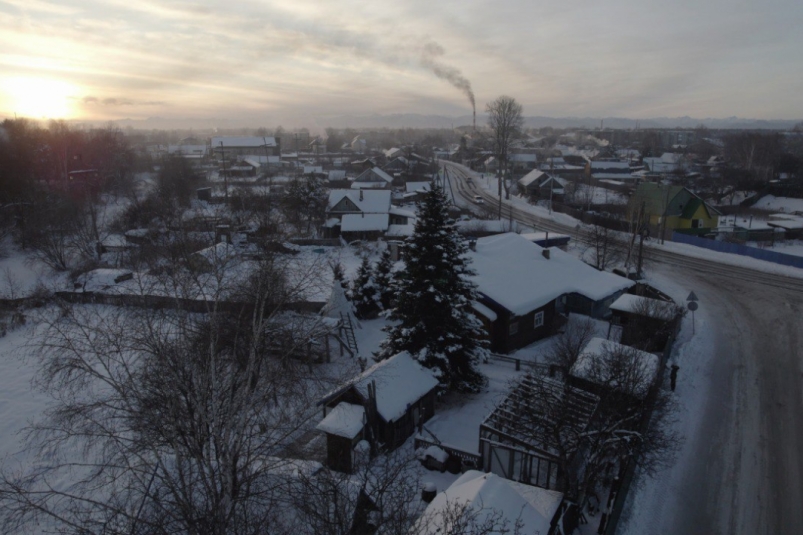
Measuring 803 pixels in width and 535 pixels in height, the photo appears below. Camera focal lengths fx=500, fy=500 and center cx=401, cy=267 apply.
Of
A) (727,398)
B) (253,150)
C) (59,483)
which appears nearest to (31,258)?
(59,483)

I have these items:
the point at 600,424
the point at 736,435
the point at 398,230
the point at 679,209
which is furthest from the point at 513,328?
the point at 679,209

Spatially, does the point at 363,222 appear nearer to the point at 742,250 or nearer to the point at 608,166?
the point at 742,250

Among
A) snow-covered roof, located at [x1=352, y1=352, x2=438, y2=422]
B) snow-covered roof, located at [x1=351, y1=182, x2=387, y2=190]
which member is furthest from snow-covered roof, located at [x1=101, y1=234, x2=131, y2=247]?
snow-covered roof, located at [x1=351, y1=182, x2=387, y2=190]

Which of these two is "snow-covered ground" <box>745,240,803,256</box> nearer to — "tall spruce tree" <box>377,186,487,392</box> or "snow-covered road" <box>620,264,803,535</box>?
"snow-covered road" <box>620,264,803,535</box>

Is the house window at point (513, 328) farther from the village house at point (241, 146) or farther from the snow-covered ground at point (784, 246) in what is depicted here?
the village house at point (241, 146)

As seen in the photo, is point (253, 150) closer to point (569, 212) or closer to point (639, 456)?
point (569, 212)

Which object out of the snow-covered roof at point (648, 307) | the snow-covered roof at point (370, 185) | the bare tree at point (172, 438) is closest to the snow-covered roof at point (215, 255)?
the bare tree at point (172, 438)
